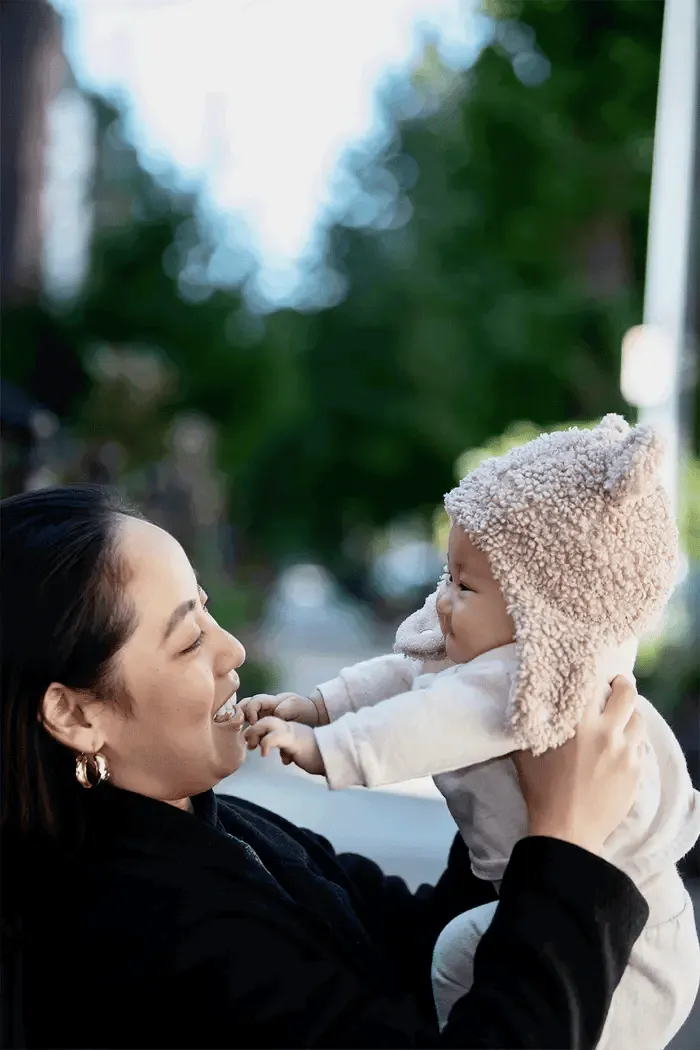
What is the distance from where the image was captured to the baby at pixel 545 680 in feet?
3.35

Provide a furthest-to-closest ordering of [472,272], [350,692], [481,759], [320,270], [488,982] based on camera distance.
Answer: [320,270] < [472,272] < [350,692] < [481,759] < [488,982]

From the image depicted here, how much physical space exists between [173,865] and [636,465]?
572mm

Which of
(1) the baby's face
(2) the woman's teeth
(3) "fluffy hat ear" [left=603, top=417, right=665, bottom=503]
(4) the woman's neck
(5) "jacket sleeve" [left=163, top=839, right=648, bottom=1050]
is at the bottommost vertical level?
(5) "jacket sleeve" [left=163, top=839, right=648, bottom=1050]

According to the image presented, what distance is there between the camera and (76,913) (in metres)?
1.02

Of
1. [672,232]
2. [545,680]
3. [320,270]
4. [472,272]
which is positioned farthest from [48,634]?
[320,270]

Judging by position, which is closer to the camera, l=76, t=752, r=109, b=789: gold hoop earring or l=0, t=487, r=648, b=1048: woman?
l=0, t=487, r=648, b=1048: woman

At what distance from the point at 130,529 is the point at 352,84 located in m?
12.7

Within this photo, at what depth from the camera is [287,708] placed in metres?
1.22

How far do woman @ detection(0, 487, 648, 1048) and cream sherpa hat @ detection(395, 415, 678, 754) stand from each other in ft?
0.17

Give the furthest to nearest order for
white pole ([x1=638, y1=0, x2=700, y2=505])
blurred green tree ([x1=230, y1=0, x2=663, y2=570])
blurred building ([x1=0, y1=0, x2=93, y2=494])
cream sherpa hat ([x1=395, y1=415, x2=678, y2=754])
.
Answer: blurred green tree ([x1=230, y1=0, x2=663, y2=570]) < blurred building ([x1=0, y1=0, x2=93, y2=494]) < white pole ([x1=638, y1=0, x2=700, y2=505]) < cream sherpa hat ([x1=395, y1=415, x2=678, y2=754])

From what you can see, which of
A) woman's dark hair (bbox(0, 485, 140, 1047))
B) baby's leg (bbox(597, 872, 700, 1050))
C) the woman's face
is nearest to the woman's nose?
the woman's face

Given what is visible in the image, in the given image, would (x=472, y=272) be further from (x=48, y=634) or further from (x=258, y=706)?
(x=48, y=634)

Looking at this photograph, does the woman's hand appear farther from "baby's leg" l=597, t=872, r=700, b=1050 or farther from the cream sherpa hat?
"baby's leg" l=597, t=872, r=700, b=1050

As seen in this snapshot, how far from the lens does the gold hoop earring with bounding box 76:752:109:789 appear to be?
1.10m
